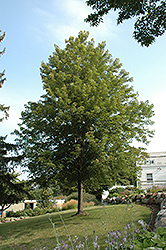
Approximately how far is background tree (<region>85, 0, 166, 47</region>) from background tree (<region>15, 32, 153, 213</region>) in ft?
16.6

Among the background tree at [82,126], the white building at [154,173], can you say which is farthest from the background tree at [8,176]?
the white building at [154,173]

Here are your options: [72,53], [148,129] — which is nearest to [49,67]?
[72,53]

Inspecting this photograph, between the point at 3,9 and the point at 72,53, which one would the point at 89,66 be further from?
the point at 3,9

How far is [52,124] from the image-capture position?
12.4 meters

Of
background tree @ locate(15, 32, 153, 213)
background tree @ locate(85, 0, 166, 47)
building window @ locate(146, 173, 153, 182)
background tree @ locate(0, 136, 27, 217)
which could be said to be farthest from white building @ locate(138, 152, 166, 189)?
background tree @ locate(85, 0, 166, 47)

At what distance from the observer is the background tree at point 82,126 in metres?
11.8

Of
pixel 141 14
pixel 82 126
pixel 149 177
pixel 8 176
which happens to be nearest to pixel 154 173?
pixel 149 177

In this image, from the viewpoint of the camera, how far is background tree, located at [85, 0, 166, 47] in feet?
20.4

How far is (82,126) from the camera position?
42.7ft

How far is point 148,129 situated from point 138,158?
215 cm

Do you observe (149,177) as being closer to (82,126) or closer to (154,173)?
(154,173)

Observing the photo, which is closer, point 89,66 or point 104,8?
point 104,8

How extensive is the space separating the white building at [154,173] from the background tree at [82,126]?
558 inches

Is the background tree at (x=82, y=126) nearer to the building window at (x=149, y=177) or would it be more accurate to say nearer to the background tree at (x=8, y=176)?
the background tree at (x=8, y=176)
